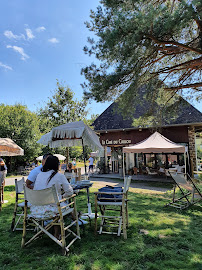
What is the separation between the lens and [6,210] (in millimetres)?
5078

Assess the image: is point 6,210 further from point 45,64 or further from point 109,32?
point 45,64

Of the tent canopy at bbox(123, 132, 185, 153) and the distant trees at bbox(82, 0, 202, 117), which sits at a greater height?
the distant trees at bbox(82, 0, 202, 117)

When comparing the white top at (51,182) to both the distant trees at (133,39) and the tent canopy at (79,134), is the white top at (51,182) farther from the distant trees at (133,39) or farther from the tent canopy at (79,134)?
the distant trees at (133,39)

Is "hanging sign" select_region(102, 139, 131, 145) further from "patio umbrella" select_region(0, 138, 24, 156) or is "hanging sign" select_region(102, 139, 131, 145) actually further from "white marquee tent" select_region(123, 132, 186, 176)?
"patio umbrella" select_region(0, 138, 24, 156)

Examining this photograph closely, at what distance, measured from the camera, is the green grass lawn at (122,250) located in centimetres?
241

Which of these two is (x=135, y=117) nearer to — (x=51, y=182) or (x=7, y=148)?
(x=7, y=148)

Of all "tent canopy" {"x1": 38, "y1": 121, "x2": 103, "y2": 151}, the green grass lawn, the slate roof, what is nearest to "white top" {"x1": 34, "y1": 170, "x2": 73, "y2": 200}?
the green grass lawn

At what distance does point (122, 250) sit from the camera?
2785mm

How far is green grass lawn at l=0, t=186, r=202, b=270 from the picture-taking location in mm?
2408

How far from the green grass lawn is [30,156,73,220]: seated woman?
23.3 inches

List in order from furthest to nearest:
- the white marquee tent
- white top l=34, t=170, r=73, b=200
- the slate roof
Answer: the slate roof → the white marquee tent → white top l=34, t=170, r=73, b=200

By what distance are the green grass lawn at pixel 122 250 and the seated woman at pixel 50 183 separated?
59 cm

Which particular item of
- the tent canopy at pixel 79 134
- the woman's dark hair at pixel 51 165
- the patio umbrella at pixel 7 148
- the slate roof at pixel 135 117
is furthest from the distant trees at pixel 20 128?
the woman's dark hair at pixel 51 165

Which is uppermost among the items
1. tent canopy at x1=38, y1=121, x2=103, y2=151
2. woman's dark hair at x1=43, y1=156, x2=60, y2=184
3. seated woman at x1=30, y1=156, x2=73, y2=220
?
tent canopy at x1=38, y1=121, x2=103, y2=151
